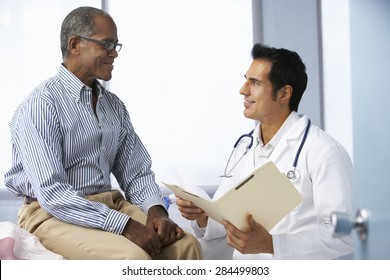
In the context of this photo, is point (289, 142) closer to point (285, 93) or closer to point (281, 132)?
point (281, 132)

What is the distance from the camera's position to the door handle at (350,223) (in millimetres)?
901

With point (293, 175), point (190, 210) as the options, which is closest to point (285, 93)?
point (293, 175)

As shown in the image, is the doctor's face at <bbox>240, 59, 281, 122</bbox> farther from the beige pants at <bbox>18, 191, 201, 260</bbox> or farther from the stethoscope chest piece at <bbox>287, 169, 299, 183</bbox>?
the beige pants at <bbox>18, 191, 201, 260</bbox>

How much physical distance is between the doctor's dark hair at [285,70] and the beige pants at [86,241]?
624 mm

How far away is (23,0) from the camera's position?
330cm

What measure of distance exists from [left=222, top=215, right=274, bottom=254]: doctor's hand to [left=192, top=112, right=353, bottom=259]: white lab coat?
54mm

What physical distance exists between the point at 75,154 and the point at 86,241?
0.87 feet

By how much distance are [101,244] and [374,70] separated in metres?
0.93

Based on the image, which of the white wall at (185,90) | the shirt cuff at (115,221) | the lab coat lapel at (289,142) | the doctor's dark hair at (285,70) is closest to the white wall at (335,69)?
the white wall at (185,90)

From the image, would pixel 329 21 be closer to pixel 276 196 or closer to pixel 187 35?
pixel 187 35

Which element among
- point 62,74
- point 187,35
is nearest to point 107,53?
point 62,74

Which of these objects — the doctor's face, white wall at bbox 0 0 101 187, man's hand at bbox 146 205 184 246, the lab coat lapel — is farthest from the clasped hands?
white wall at bbox 0 0 101 187

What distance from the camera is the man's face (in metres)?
1.80

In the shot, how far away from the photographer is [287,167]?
6.07ft
